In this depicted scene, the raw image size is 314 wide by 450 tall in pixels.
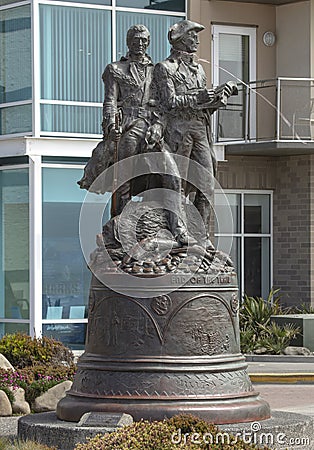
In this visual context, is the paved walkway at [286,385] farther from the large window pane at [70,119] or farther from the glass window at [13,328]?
the large window pane at [70,119]

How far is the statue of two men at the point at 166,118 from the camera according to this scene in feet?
39.3

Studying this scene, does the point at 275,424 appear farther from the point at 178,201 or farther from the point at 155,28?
the point at 155,28

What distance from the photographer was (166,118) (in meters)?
12.2

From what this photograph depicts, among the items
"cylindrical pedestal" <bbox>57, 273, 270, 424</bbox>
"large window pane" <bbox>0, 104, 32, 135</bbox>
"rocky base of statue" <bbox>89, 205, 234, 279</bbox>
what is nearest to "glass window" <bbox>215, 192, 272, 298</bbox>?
"large window pane" <bbox>0, 104, 32, 135</bbox>

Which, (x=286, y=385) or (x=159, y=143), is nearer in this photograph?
(x=159, y=143)

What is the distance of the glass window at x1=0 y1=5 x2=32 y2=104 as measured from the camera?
25.7 metres

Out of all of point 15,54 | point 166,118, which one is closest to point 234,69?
point 15,54

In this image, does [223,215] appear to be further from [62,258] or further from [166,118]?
[62,258]

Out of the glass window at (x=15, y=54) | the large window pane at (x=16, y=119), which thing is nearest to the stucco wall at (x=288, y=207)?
the large window pane at (x=16, y=119)

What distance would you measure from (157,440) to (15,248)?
661 inches

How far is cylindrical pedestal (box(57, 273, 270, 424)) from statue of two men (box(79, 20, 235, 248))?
728 millimetres

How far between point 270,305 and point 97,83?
6782 millimetres

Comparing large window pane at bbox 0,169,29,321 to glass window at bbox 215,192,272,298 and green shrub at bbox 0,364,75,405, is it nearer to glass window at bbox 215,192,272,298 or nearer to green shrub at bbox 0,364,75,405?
glass window at bbox 215,192,272,298

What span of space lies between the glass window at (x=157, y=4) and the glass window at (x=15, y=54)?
2.32m
